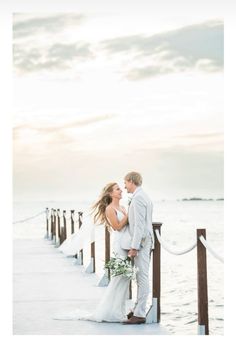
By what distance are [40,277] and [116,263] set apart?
2.81 metres

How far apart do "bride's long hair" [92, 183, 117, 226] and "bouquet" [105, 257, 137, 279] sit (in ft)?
1.26

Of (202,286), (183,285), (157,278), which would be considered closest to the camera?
(202,286)

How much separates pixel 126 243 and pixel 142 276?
30 centimetres

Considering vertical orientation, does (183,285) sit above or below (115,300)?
below

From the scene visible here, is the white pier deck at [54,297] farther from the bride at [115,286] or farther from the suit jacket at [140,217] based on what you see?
the suit jacket at [140,217]

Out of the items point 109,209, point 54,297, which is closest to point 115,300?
point 109,209

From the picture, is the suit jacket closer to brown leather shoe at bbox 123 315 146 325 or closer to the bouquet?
the bouquet

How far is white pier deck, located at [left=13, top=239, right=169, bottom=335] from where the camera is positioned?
579 cm

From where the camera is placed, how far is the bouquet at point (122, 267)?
5.80 metres

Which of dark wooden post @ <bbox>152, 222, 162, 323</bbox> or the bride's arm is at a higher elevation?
the bride's arm

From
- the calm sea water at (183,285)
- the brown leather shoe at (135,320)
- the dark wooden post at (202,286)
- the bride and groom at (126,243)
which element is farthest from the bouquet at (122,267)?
the calm sea water at (183,285)

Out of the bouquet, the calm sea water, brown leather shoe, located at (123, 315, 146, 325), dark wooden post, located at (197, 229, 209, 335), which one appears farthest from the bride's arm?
the calm sea water

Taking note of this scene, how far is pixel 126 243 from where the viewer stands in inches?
235

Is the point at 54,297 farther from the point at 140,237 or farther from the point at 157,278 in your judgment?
the point at 140,237
